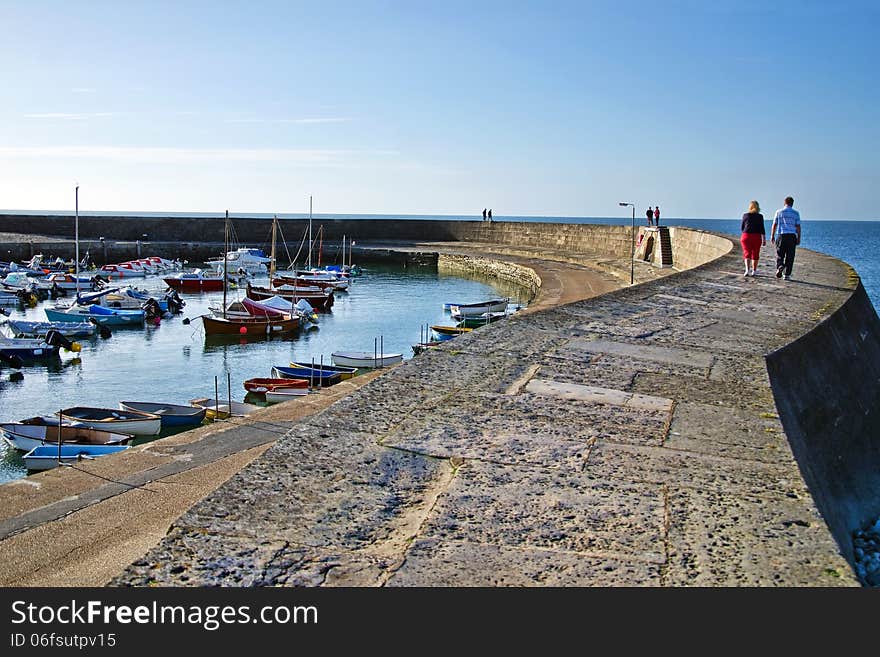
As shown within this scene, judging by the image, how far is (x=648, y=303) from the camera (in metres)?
8.43

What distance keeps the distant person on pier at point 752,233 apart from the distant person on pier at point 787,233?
0.21 meters

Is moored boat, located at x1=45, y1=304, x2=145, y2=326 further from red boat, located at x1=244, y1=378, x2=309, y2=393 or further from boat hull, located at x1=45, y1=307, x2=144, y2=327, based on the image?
red boat, located at x1=244, y1=378, x2=309, y2=393

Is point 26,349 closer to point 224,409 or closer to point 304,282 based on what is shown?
point 224,409

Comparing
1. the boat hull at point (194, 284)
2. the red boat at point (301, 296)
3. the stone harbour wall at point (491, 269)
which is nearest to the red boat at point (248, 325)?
the red boat at point (301, 296)

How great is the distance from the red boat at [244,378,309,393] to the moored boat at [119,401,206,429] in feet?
8.71

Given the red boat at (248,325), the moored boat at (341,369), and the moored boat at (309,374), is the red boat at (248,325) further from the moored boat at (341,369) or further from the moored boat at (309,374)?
the moored boat at (309,374)

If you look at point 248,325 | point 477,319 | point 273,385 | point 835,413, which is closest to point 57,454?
point 273,385

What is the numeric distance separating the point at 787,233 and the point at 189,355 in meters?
19.6

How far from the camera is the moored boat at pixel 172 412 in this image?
16.0 meters

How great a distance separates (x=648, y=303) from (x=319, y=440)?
18.4ft

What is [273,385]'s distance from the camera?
19.5m

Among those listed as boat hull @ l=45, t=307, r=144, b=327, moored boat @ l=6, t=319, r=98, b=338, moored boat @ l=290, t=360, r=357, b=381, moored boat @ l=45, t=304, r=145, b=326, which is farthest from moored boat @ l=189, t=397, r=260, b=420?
moored boat @ l=45, t=304, r=145, b=326
